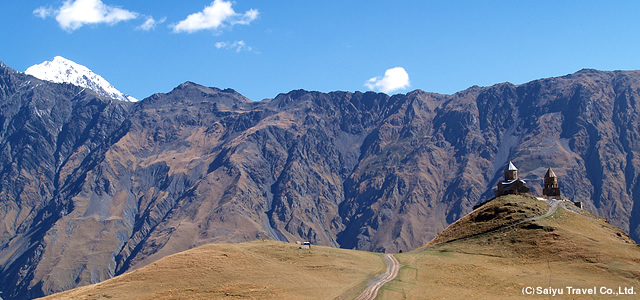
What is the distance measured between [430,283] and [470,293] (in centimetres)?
627

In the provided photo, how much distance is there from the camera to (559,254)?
241 feet

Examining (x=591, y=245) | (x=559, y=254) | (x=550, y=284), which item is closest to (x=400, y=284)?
(x=550, y=284)

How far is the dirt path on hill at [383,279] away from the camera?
63.3m

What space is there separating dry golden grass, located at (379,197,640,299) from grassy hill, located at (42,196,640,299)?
110 millimetres

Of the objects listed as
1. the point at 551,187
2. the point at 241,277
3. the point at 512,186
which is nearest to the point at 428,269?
the point at 241,277

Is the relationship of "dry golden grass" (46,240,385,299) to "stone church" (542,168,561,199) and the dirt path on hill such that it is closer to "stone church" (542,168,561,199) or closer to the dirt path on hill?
the dirt path on hill

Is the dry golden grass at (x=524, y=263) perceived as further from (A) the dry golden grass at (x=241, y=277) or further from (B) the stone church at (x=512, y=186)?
(B) the stone church at (x=512, y=186)

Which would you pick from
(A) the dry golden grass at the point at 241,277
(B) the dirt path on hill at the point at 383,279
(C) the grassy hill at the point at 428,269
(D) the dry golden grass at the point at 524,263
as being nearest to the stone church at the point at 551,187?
(D) the dry golden grass at the point at 524,263

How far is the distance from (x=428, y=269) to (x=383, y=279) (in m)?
7.30

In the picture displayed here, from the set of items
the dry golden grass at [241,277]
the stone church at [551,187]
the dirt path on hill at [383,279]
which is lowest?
the dirt path on hill at [383,279]

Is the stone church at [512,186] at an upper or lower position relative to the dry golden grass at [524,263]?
upper

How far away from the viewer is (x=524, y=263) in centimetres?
7331

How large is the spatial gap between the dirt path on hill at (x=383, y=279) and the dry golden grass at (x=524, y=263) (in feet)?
3.22

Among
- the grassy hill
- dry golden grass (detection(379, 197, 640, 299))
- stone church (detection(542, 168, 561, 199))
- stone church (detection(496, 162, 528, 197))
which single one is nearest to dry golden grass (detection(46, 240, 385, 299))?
the grassy hill
